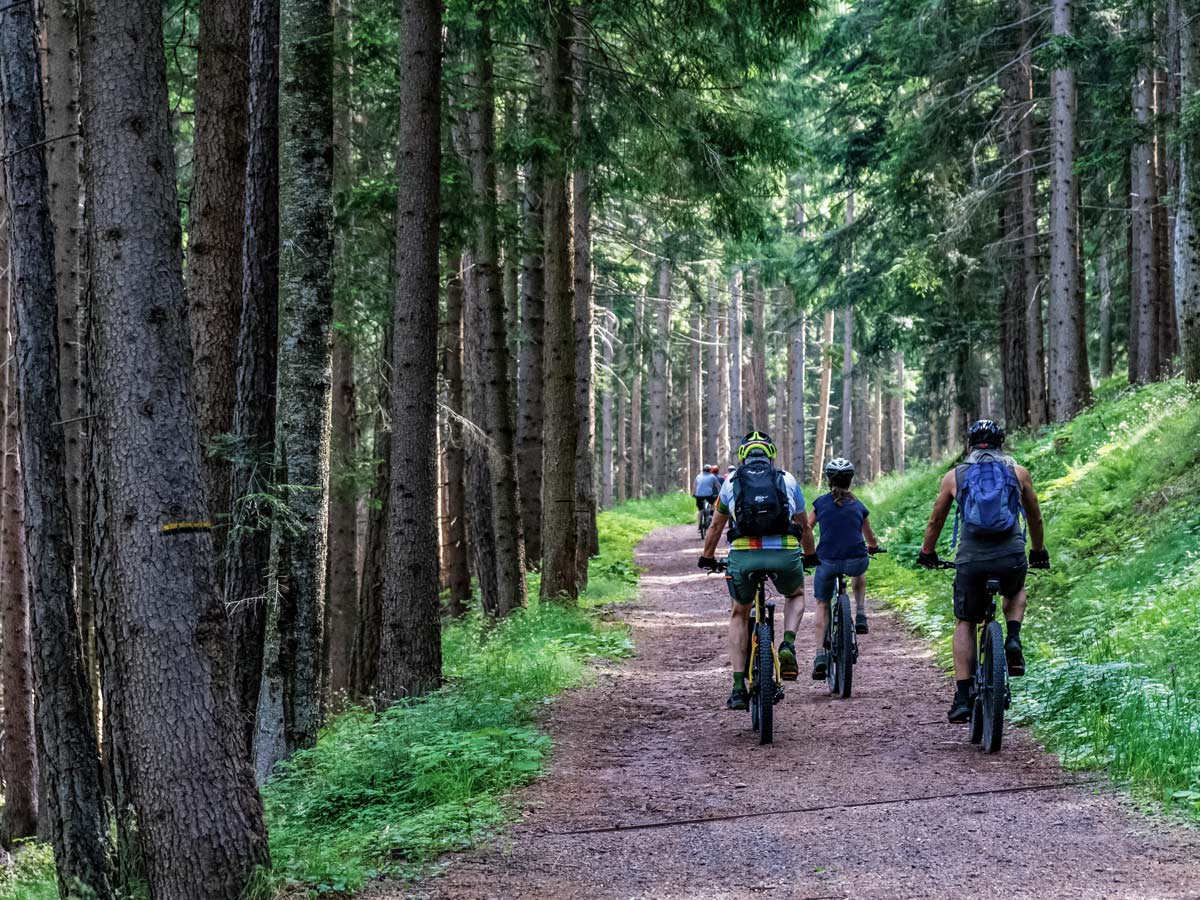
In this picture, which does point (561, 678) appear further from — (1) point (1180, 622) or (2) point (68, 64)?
(2) point (68, 64)

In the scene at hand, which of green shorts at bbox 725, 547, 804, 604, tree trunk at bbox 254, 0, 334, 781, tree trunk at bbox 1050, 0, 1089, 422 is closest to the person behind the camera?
green shorts at bbox 725, 547, 804, 604

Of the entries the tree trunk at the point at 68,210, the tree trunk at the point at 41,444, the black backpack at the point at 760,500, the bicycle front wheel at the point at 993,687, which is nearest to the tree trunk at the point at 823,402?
the tree trunk at the point at 68,210

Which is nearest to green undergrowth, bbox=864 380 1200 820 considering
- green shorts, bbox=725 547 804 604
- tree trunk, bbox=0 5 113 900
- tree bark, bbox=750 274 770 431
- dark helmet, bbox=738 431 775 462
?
green shorts, bbox=725 547 804 604

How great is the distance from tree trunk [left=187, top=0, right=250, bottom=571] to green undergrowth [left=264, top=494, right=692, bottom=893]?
2091mm

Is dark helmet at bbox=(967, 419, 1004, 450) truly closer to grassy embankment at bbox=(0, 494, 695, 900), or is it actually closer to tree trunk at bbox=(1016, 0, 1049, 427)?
grassy embankment at bbox=(0, 494, 695, 900)

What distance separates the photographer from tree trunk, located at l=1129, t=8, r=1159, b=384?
22156 millimetres

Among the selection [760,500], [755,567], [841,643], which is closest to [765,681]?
[755,567]

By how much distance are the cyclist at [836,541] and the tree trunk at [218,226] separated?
5.02 metres

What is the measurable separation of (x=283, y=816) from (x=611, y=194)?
34.5 feet

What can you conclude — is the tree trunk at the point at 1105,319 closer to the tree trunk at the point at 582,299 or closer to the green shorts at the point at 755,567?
the tree trunk at the point at 582,299

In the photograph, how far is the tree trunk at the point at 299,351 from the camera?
812 centimetres

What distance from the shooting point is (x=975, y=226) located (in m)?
22.9

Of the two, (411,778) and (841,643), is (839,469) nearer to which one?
(841,643)

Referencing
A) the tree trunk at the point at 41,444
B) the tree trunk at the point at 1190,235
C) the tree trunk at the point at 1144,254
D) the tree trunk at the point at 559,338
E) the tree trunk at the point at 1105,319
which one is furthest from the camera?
the tree trunk at the point at 1105,319
